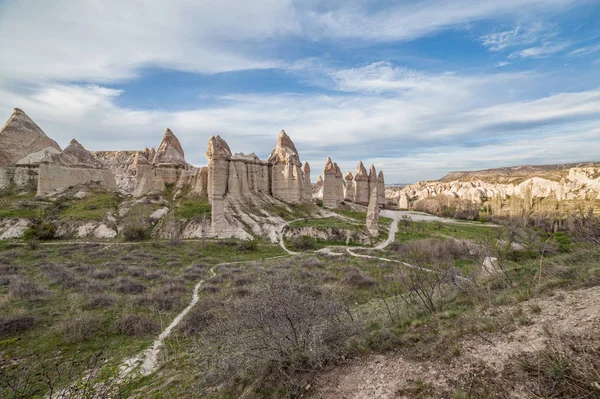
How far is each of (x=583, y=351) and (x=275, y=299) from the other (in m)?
4.85

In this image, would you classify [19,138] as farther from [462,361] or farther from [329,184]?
[462,361]

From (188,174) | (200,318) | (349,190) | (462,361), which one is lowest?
(200,318)

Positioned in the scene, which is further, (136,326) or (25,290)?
(25,290)

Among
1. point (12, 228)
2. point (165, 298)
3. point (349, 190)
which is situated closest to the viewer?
point (165, 298)

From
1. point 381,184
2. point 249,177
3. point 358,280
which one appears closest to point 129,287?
point 358,280

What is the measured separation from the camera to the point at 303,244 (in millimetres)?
28562

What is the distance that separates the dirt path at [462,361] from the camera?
13.2ft

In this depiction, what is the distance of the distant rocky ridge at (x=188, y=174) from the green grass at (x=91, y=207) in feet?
11.9

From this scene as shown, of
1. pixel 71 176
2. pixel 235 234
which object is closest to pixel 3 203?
pixel 71 176

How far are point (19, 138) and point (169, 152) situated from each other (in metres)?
27.3

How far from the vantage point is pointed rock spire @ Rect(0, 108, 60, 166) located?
4381cm

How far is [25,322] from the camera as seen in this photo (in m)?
9.16

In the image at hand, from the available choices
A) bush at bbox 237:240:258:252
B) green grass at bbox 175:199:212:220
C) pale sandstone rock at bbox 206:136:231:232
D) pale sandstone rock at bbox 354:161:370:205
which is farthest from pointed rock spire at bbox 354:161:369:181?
bush at bbox 237:240:258:252

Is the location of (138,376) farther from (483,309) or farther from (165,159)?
(165,159)
